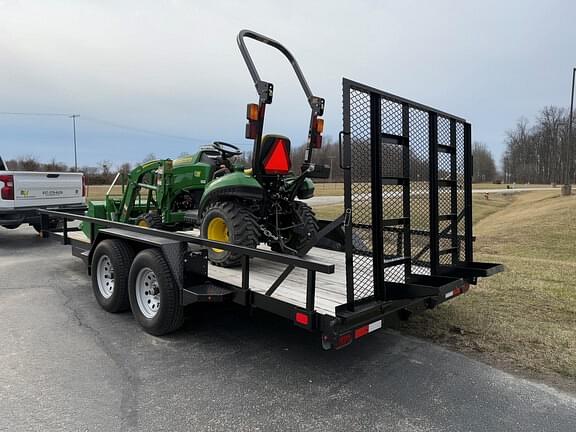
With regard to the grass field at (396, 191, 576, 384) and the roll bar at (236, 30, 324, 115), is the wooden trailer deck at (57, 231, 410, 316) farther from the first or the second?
the roll bar at (236, 30, 324, 115)

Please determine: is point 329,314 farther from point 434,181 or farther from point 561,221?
point 561,221

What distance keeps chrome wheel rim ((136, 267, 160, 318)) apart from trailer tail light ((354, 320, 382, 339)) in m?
2.10

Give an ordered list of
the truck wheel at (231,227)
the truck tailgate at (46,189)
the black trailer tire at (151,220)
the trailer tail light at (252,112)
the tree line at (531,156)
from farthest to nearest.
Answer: the tree line at (531,156) → the truck tailgate at (46,189) → the black trailer tire at (151,220) → the truck wheel at (231,227) → the trailer tail light at (252,112)

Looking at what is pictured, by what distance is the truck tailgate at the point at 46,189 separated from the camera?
9.47 meters

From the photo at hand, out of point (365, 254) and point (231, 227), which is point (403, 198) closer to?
point (365, 254)

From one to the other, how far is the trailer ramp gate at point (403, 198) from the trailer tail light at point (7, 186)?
325 inches

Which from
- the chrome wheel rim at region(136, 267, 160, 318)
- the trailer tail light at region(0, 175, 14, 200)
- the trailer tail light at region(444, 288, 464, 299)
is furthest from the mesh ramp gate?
the trailer tail light at region(0, 175, 14, 200)

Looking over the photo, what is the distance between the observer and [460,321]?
187 inches

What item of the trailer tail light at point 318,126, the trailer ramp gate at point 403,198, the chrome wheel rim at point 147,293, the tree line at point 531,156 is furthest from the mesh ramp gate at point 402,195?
the tree line at point 531,156

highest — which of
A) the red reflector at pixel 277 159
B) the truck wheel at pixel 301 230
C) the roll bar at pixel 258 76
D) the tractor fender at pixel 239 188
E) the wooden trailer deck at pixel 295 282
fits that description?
the roll bar at pixel 258 76

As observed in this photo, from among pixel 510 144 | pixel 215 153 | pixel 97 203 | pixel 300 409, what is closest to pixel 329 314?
pixel 300 409

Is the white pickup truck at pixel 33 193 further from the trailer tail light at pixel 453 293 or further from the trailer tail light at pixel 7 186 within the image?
the trailer tail light at pixel 453 293

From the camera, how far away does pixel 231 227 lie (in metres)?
4.66

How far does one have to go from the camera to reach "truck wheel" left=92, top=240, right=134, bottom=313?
483 centimetres
